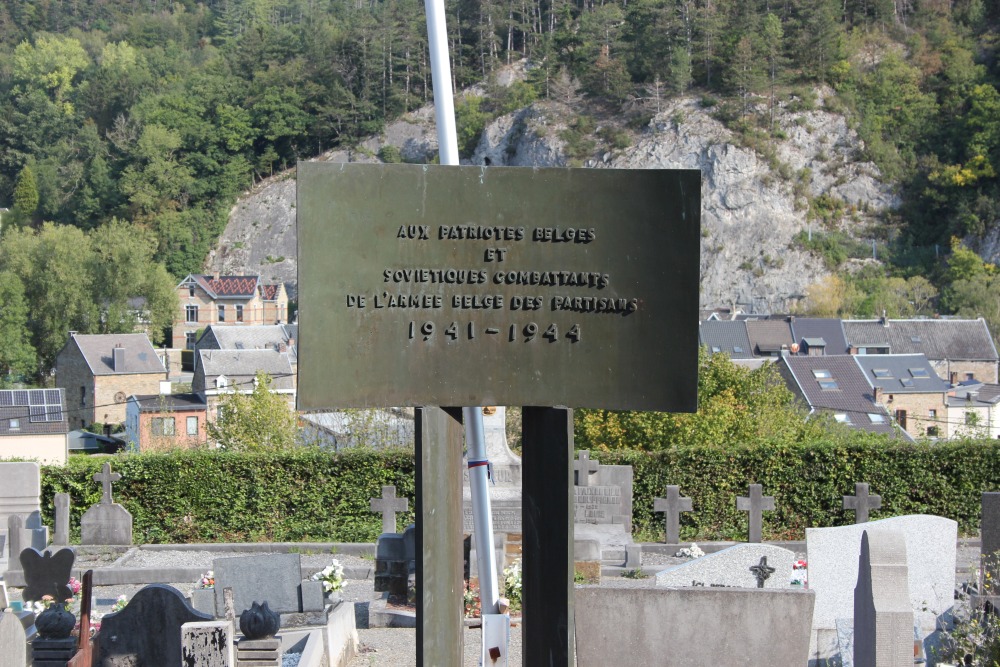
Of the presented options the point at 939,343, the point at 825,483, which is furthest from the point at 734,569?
the point at 939,343

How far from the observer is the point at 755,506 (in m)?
15.6

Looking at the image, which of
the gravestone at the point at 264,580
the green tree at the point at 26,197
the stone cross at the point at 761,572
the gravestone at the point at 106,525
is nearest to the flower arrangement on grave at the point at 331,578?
the gravestone at the point at 264,580

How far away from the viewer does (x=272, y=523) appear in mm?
16781

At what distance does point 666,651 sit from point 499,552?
4691mm

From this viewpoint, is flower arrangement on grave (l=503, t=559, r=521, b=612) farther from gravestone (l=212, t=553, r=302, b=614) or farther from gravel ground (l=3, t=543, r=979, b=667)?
gravestone (l=212, t=553, r=302, b=614)

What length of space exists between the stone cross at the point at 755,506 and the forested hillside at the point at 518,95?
179 feet

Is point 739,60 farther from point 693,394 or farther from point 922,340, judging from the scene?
point 693,394

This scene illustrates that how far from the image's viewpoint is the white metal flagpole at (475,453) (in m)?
5.71

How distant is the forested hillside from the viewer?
266 ft

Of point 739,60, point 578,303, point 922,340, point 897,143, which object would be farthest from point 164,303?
point 578,303

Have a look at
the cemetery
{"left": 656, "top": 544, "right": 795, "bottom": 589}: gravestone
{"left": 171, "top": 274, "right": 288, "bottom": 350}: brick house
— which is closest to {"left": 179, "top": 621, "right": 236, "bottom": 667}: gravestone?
the cemetery

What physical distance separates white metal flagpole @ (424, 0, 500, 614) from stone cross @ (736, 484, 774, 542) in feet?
34.1

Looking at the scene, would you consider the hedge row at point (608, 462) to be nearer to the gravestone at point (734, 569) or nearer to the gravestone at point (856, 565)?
the gravestone at point (734, 569)

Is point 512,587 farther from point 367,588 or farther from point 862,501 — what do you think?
point 862,501
